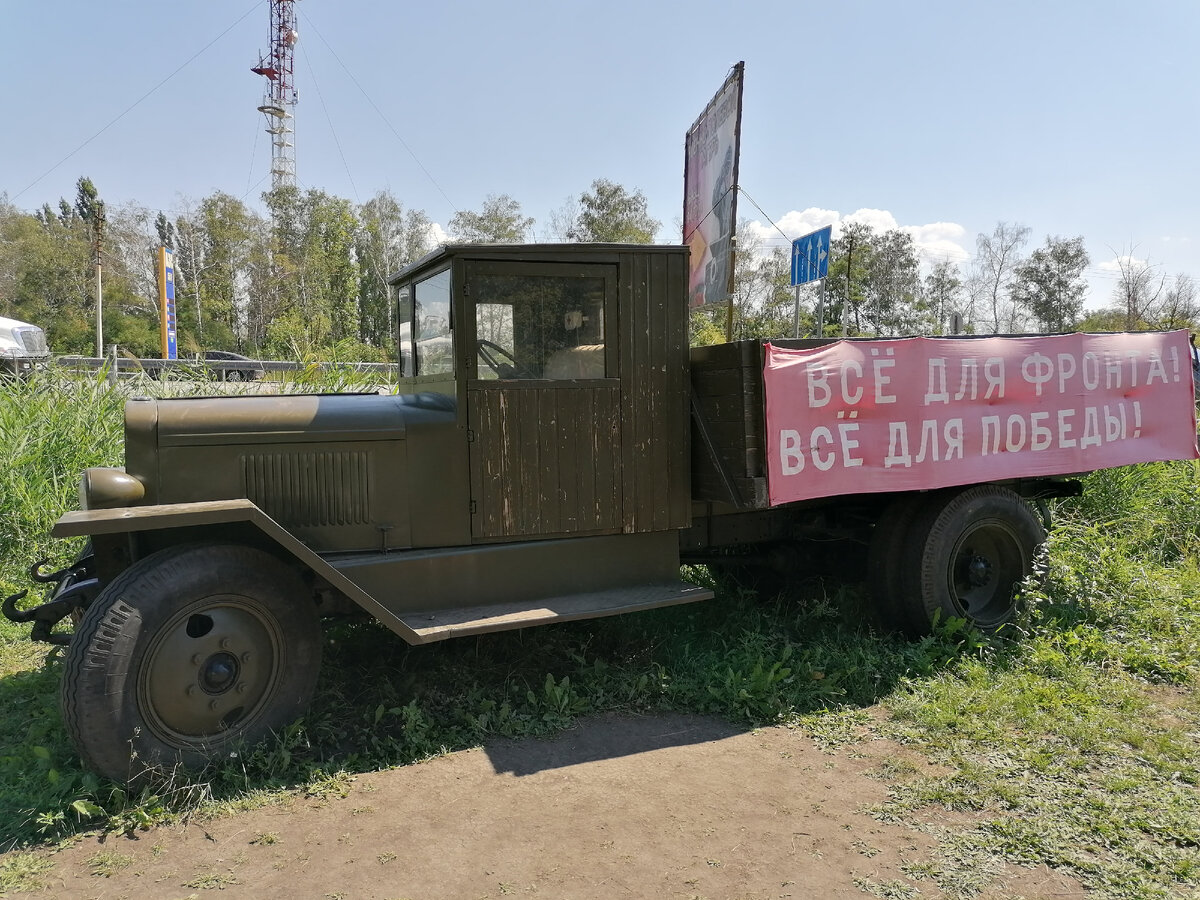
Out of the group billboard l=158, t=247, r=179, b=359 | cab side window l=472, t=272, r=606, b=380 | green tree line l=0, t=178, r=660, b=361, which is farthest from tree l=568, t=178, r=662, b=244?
cab side window l=472, t=272, r=606, b=380

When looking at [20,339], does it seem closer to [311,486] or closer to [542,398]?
[311,486]

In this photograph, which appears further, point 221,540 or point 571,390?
point 571,390

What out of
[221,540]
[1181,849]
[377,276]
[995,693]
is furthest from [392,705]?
[377,276]

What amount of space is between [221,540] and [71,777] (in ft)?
3.24

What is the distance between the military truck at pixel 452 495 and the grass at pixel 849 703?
299 millimetres

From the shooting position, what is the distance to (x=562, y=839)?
2.88m

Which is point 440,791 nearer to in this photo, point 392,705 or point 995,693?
point 392,705

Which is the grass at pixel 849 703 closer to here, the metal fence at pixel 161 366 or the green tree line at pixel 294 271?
the metal fence at pixel 161 366

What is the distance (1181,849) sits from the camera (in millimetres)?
2734

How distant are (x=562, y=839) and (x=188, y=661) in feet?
5.13

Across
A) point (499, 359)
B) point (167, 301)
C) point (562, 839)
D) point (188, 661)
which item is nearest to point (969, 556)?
point (499, 359)

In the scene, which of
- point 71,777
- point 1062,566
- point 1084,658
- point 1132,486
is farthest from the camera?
point 1132,486

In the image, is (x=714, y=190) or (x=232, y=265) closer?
(x=714, y=190)

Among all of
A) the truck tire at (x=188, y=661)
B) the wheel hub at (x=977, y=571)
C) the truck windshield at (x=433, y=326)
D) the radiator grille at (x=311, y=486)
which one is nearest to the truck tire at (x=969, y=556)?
the wheel hub at (x=977, y=571)
